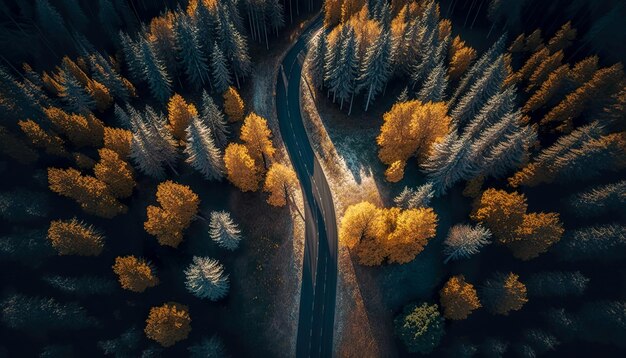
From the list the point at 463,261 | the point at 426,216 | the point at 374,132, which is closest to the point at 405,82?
the point at 374,132

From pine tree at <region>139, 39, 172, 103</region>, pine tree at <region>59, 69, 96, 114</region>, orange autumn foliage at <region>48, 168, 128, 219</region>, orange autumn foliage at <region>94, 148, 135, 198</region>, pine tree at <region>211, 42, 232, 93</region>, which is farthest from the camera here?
pine tree at <region>211, 42, 232, 93</region>

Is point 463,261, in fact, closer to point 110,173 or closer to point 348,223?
point 348,223

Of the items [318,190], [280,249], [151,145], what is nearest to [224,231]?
[280,249]

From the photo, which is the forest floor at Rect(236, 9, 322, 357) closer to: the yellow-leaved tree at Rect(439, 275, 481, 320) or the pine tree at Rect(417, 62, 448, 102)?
the yellow-leaved tree at Rect(439, 275, 481, 320)

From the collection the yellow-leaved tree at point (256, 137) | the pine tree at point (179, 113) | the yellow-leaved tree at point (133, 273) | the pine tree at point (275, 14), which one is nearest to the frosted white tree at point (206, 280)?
Answer: the yellow-leaved tree at point (133, 273)

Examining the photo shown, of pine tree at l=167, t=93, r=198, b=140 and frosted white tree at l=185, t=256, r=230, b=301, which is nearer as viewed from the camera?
frosted white tree at l=185, t=256, r=230, b=301

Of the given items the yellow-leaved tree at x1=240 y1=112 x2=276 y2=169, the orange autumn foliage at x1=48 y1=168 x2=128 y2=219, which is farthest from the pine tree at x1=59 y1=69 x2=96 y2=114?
the yellow-leaved tree at x1=240 y1=112 x2=276 y2=169
